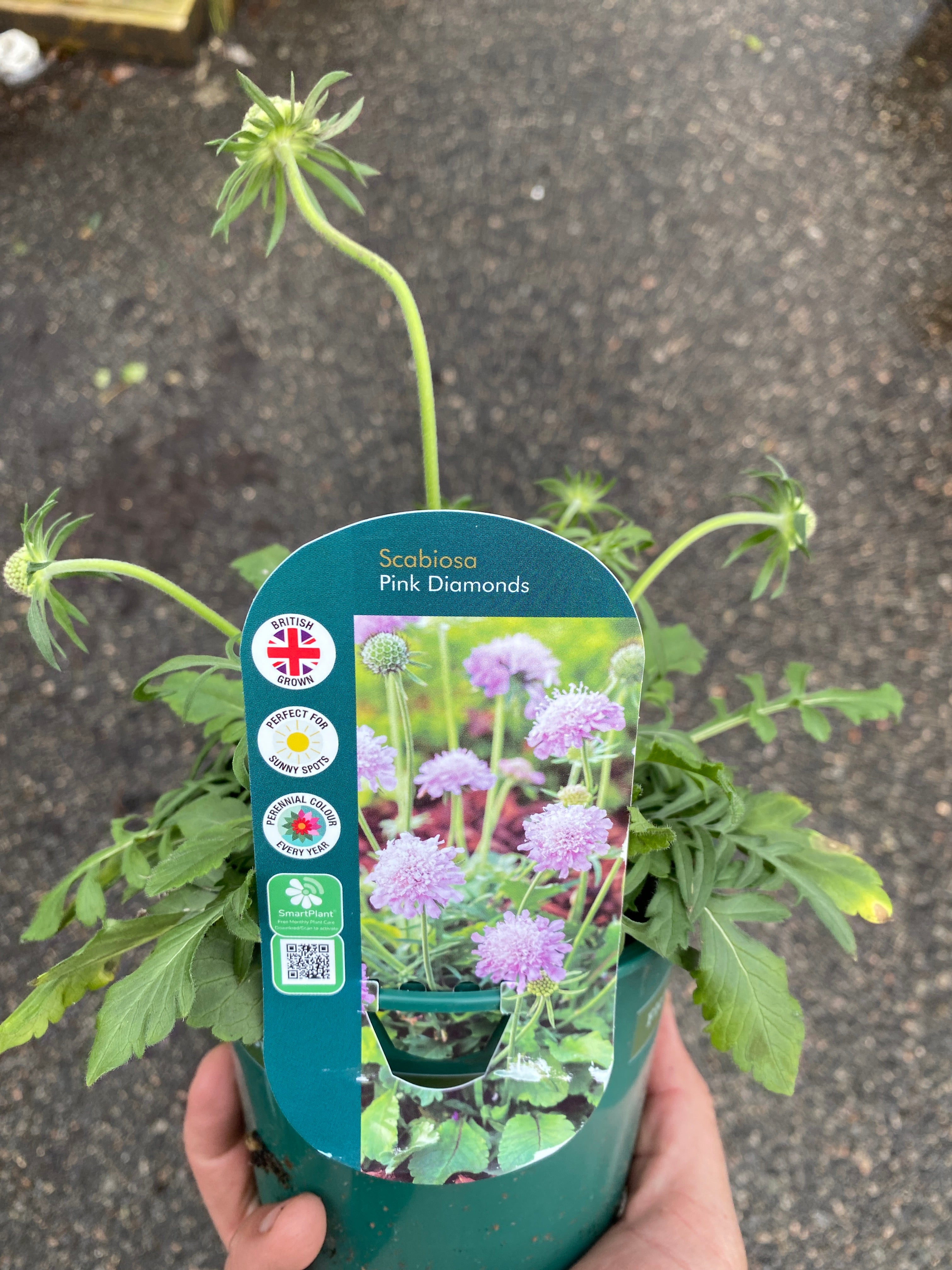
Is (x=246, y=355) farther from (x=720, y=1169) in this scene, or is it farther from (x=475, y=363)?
(x=720, y=1169)

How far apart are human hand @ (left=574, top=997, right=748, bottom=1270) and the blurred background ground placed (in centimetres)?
23

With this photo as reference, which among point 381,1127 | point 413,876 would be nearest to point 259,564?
point 413,876

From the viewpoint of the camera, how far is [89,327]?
1477mm

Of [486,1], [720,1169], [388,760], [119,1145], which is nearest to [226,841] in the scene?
[388,760]

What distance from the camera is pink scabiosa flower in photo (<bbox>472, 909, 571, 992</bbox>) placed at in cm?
64

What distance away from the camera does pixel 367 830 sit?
61 cm

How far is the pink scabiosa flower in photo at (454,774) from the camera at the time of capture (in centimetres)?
60

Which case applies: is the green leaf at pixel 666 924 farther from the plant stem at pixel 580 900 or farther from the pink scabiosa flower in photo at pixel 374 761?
the pink scabiosa flower in photo at pixel 374 761

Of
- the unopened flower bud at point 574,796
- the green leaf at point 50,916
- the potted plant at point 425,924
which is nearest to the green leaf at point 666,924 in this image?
the potted plant at point 425,924

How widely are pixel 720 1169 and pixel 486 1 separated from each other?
5.96ft

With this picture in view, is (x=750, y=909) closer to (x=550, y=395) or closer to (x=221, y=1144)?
(x=221, y=1144)

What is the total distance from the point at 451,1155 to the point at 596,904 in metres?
0.20

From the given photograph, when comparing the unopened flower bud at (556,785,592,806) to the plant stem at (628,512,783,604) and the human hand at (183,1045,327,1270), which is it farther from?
the human hand at (183,1045,327,1270)

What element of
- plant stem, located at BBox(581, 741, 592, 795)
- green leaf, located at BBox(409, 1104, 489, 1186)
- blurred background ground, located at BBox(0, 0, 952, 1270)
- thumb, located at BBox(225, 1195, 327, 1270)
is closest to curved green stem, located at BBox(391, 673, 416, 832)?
plant stem, located at BBox(581, 741, 592, 795)
